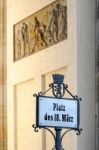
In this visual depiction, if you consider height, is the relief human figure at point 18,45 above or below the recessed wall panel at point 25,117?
above

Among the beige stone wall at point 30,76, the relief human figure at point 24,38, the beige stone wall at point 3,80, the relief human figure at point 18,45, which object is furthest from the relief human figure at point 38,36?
the beige stone wall at point 3,80

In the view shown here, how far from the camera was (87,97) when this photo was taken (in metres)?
4.52

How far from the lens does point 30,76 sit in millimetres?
5426

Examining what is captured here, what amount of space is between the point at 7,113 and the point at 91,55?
1.76m

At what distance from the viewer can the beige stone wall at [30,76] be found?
15.3 ft

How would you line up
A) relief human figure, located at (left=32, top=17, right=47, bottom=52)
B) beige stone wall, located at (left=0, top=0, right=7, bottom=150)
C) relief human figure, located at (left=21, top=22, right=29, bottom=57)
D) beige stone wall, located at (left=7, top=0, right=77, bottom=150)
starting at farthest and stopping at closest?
beige stone wall, located at (left=0, top=0, right=7, bottom=150) → relief human figure, located at (left=21, top=22, right=29, bottom=57) → relief human figure, located at (left=32, top=17, right=47, bottom=52) → beige stone wall, located at (left=7, top=0, right=77, bottom=150)

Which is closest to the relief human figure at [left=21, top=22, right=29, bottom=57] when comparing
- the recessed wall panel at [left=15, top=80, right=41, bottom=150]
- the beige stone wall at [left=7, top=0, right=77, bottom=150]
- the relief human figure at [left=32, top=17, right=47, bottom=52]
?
the beige stone wall at [left=7, top=0, right=77, bottom=150]

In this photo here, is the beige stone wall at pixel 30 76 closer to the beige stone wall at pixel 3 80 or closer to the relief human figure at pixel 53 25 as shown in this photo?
the relief human figure at pixel 53 25

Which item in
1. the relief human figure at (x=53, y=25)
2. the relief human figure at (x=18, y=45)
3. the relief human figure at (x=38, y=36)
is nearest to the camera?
the relief human figure at (x=53, y=25)

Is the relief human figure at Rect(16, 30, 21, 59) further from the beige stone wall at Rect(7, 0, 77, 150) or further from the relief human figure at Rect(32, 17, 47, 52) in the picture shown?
the relief human figure at Rect(32, 17, 47, 52)

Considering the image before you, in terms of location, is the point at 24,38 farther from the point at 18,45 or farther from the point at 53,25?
the point at 53,25

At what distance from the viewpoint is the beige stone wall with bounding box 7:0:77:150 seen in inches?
184

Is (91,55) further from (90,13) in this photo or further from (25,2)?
(25,2)

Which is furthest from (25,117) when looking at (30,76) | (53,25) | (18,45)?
(53,25)
